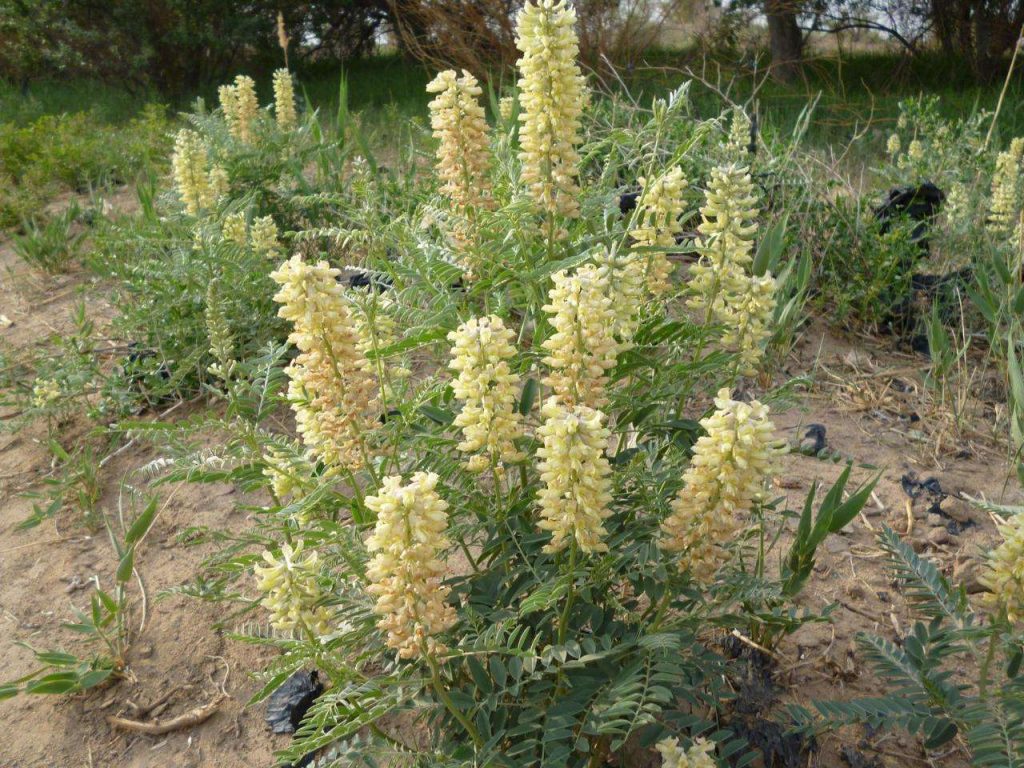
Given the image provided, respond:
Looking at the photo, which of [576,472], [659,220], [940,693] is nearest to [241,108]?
[659,220]

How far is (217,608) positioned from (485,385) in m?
1.30

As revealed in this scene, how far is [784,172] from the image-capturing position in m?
3.95

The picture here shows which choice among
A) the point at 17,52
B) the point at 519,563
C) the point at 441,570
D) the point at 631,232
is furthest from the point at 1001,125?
the point at 17,52

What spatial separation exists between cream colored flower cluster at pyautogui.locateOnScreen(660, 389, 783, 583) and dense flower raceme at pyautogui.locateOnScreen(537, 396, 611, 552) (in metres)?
0.15

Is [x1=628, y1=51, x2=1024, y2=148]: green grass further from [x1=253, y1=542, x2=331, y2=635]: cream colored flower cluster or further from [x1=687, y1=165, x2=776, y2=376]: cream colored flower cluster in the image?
[x1=253, y1=542, x2=331, y2=635]: cream colored flower cluster

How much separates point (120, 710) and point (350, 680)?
87cm

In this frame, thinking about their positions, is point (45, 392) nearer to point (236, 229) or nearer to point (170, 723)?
point (236, 229)

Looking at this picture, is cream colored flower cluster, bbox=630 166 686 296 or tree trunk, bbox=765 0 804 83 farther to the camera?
tree trunk, bbox=765 0 804 83

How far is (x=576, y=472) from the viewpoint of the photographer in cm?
148

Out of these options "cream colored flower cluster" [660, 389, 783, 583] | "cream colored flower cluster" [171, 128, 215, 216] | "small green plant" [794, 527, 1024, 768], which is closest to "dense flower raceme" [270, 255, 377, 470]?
"cream colored flower cluster" [660, 389, 783, 583]

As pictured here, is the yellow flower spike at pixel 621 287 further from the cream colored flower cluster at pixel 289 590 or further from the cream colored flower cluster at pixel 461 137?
the cream colored flower cluster at pixel 289 590

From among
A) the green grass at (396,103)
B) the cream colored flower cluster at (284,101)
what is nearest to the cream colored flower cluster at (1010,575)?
the green grass at (396,103)

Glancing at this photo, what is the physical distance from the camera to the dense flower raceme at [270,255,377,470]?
1621 millimetres

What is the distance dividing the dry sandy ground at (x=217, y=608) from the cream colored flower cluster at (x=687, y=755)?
0.44 m
